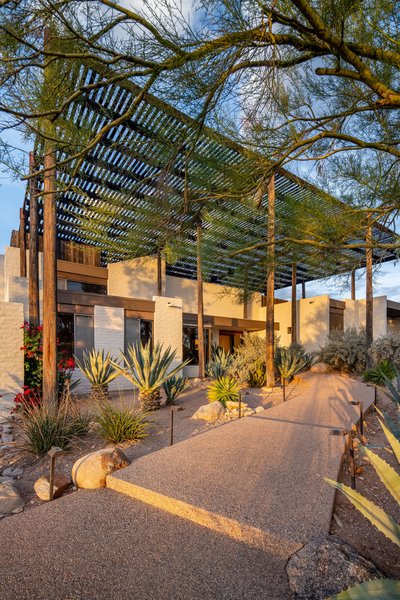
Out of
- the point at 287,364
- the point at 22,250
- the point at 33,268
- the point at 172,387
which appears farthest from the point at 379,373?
the point at 22,250

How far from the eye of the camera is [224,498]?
3266 millimetres

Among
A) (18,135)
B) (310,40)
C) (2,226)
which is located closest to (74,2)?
(18,135)

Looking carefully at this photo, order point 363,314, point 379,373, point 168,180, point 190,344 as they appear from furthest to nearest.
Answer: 1. point 363,314
2. point 190,344
3. point 379,373
4. point 168,180

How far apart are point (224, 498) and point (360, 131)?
4.41 meters

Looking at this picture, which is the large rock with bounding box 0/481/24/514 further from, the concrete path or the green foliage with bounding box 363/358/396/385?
the green foliage with bounding box 363/358/396/385

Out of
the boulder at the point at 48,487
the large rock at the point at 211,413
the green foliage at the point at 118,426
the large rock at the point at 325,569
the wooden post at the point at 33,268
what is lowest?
the large rock at the point at 211,413

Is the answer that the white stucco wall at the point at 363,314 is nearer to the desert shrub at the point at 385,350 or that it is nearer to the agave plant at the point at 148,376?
the desert shrub at the point at 385,350

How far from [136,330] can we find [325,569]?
40.1ft

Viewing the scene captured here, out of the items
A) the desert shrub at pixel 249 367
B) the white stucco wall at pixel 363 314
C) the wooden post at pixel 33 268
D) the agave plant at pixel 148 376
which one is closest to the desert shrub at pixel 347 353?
the desert shrub at pixel 249 367

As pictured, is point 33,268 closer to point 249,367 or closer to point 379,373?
point 249,367

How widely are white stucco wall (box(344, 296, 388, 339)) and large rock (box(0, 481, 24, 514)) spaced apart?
60.2 ft

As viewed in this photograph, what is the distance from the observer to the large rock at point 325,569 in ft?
7.03

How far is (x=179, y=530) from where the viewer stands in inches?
115

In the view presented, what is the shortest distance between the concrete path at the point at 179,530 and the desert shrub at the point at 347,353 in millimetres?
10941
